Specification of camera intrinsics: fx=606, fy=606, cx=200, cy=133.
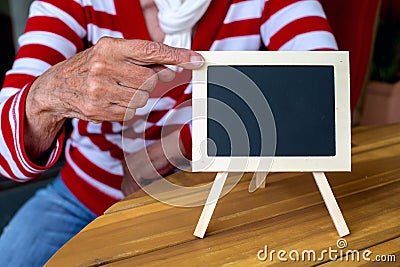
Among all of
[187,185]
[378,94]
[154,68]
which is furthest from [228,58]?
[378,94]

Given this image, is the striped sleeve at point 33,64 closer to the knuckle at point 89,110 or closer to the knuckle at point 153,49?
the knuckle at point 89,110

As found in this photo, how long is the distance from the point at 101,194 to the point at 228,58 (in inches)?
25.5

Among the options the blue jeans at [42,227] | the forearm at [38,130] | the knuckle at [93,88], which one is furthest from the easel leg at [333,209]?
the blue jeans at [42,227]

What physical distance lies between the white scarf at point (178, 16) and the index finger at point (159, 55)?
0.35 metres

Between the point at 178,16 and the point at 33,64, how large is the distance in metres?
0.29

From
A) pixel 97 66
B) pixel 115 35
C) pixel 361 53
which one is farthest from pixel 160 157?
pixel 361 53

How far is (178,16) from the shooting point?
1188mm

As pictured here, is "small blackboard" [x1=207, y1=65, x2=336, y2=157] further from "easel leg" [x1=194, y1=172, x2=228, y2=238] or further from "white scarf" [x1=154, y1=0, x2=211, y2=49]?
"white scarf" [x1=154, y1=0, x2=211, y2=49]

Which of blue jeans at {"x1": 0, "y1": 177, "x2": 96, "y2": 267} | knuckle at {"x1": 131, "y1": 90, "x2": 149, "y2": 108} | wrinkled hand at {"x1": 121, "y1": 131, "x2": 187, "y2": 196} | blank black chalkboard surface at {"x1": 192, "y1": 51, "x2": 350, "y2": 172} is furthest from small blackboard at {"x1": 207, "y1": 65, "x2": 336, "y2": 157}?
blue jeans at {"x1": 0, "y1": 177, "x2": 96, "y2": 267}

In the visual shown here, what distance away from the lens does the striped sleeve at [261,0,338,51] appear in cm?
121

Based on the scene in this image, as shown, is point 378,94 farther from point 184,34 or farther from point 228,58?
point 228,58

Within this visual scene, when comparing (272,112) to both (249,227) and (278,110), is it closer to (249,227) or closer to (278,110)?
(278,110)

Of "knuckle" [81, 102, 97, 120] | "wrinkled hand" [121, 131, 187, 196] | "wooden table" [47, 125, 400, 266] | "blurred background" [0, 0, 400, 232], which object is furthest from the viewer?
"blurred background" [0, 0, 400, 232]

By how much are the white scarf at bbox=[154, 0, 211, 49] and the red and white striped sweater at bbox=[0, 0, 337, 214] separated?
0.14ft
